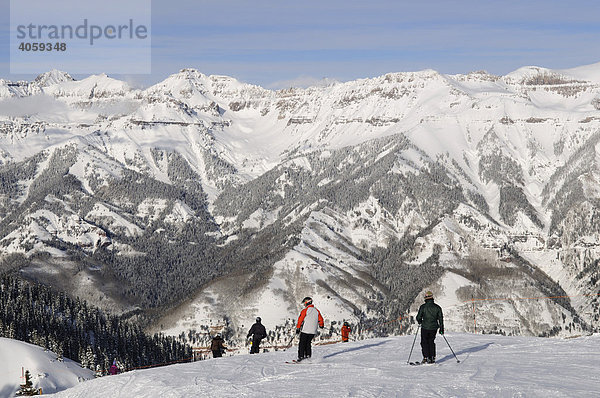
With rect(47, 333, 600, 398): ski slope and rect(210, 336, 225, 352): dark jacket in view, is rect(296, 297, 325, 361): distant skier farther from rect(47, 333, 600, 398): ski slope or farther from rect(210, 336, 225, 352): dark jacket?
rect(210, 336, 225, 352): dark jacket

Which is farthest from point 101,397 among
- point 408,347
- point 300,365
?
point 408,347

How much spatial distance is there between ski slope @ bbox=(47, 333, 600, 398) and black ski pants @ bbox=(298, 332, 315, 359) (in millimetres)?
693

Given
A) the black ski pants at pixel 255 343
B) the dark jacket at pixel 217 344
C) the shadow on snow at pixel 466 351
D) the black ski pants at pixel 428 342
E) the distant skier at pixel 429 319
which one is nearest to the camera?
the distant skier at pixel 429 319

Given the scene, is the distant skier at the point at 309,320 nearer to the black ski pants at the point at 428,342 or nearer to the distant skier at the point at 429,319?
the black ski pants at the point at 428,342

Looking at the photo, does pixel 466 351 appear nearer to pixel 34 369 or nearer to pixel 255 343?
pixel 255 343

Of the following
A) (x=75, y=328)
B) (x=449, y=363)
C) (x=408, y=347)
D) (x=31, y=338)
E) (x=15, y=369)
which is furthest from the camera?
(x=75, y=328)

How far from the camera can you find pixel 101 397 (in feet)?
123

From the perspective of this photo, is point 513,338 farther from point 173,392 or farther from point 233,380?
point 173,392

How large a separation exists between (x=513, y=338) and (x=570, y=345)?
7313 millimetres

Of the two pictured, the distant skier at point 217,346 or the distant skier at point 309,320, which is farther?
the distant skier at point 217,346

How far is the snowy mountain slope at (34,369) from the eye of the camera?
112 metres

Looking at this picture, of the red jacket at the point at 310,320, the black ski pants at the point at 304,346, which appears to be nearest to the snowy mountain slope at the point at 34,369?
the black ski pants at the point at 304,346

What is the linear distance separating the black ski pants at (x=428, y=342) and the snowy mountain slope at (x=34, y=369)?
269ft

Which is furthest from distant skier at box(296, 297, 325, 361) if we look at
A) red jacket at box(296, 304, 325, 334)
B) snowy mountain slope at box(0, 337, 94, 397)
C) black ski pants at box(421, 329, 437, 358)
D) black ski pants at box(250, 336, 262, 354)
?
snowy mountain slope at box(0, 337, 94, 397)
